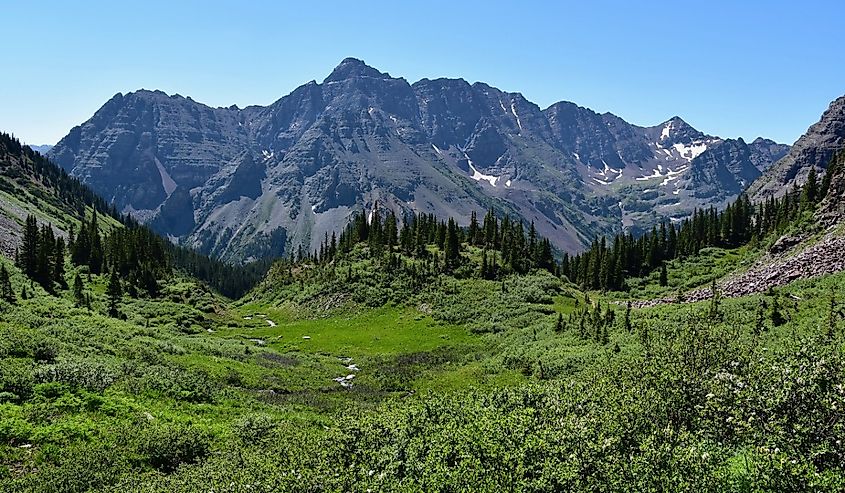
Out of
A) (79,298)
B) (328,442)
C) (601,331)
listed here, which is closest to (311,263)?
(79,298)

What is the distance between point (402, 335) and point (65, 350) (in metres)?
50.4

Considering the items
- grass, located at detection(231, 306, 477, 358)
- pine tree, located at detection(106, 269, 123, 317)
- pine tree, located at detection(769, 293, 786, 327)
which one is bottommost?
grass, located at detection(231, 306, 477, 358)

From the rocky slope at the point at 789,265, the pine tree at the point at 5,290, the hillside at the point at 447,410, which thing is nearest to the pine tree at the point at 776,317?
the hillside at the point at 447,410

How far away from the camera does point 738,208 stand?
5527 inches

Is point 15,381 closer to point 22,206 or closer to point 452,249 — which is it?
point 452,249

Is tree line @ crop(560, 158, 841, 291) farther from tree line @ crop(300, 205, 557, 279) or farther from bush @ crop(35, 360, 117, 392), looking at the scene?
bush @ crop(35, 360, 117, 392)

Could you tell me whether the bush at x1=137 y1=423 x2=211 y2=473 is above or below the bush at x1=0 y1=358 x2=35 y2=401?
below

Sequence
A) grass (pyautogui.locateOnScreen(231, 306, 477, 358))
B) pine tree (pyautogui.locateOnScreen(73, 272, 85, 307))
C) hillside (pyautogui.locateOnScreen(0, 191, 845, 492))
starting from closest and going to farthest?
hillside (pyautogui.locateOnScreen(0, 191, 845, 492)), grass (pyautogui.locateOnScreen(231, 306, 477, 358)), pine tree (pyautogui.locateOnScreen(73, 272, 85, 307))

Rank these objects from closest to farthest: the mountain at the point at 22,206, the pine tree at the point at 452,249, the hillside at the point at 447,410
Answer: the hillside at the point at 447,410 → the pine tree at the point at 452,249 → the mountain at the point at 22,206

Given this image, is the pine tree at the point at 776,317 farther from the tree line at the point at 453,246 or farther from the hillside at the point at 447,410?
the tree line at the point at 453,246

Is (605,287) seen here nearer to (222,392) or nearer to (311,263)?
(311,263)

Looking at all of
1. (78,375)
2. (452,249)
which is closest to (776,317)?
(78,375)

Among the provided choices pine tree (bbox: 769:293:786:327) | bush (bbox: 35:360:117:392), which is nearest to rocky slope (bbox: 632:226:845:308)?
pine tree (bbox: 769:293:786:327)

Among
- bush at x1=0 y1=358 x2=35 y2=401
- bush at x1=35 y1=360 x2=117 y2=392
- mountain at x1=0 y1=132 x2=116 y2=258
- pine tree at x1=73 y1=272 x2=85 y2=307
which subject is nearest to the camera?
bush at x1=0 y1=358 x2=35 y2=401
